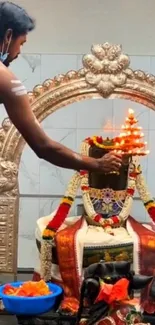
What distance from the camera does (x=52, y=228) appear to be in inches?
94.8

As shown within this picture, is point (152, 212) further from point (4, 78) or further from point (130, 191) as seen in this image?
point (4, 78)

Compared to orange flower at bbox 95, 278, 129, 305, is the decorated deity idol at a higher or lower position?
higher

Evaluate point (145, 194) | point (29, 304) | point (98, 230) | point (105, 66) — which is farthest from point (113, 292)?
point (105, 66)

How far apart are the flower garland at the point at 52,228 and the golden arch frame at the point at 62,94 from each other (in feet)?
0.46

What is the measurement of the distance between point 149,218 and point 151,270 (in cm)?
35

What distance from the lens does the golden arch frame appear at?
244cm

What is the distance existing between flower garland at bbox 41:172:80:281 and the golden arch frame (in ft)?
0.46

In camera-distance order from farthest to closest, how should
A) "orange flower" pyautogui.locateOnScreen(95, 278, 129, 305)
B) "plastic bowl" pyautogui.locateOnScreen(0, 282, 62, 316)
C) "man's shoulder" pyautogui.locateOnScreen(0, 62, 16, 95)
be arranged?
"plastic bowl" pyautogui.locateOnScreen(0, 282, 62, 316) < "orange flower" pyautogui.locateOnScreen(95, 278, 129, 305) < "man's shoulder" pyautogui.locateOnScreen(0, 62, 16, 95)


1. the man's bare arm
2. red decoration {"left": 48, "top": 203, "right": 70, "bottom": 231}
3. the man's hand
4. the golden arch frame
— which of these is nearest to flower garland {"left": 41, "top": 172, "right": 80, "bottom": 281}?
red decoration {"left": 48, "top": 203, "right": 70, "bottom": 231}

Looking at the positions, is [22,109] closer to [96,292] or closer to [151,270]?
[96,292]

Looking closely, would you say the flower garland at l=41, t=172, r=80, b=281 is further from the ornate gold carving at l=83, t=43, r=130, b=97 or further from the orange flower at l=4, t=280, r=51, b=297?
the ornate gold carving at l=83, t=43, r=130, b=97

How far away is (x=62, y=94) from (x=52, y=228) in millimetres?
533

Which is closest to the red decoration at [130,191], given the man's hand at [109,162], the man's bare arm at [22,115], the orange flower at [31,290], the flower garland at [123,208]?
the flower garland at [123,208]

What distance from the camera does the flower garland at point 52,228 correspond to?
7.82ft
